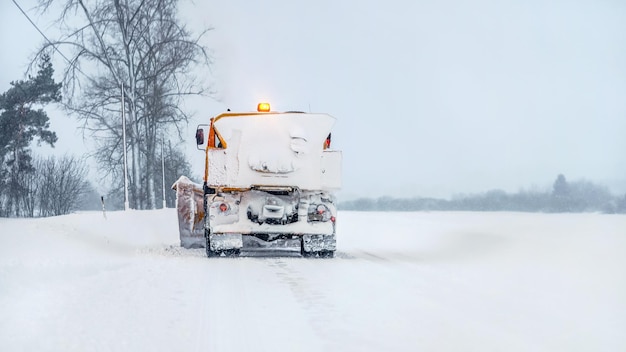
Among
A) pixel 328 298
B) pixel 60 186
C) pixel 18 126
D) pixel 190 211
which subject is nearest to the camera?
pixel 328 298

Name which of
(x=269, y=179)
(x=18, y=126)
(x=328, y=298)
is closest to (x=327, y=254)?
(x=269, y=179)

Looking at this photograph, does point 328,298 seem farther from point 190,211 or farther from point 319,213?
point 190,211

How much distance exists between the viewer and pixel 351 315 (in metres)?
6.09

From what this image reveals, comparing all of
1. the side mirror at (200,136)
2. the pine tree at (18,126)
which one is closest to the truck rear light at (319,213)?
the side mirror at (200,136)

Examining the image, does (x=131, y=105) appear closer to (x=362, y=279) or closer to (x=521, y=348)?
(x=362, y=279)

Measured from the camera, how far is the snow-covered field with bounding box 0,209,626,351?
516 centimetres

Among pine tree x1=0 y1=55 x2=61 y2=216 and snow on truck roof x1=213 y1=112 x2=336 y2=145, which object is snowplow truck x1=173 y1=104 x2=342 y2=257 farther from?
pine tree x1=0 y1=55 x2=61 y2=216

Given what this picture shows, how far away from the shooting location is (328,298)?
716 cm

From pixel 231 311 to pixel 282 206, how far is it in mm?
6096

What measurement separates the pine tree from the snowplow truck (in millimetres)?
35751

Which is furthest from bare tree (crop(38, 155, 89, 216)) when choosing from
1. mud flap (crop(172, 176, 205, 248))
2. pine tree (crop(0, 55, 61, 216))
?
mud flap (crop(172, 176, 205, 248))

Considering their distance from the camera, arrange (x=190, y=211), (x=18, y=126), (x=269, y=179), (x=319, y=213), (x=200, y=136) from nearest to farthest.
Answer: (x=269, y=179) → (x=319, y=213) → (x=200, y=136) → (x=190, y=211) → (x=18, y=126)

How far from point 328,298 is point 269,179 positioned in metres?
5.47

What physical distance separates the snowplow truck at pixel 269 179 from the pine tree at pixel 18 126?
35751 mm
